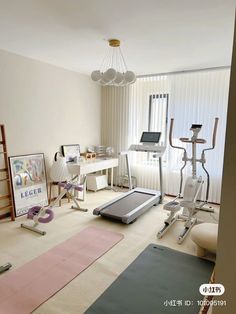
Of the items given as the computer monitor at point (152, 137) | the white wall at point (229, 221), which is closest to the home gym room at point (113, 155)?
the white wall at point (229, 221)

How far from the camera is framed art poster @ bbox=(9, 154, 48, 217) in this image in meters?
3.81

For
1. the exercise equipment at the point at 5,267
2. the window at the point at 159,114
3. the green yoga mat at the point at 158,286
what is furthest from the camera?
the window at the point at 159,114

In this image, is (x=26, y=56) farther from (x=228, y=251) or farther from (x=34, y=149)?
(x=228, y=251)

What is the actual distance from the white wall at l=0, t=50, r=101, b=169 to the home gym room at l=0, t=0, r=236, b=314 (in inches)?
0.9

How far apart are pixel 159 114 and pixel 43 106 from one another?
2.50m

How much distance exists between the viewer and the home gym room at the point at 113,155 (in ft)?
6.73

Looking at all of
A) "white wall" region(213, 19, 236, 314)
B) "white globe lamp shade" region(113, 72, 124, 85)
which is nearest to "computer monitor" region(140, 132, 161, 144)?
"white globe lamp shade" region(113, 72, 124, 85)

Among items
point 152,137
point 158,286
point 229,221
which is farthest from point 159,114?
point 229,221

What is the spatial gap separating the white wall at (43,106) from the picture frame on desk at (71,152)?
0.11 metres

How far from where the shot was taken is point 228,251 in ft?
3.39

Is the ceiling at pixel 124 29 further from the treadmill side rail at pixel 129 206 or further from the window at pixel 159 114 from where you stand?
the treadmill side rail at pixel 129 206

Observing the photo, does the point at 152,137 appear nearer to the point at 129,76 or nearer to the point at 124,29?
the point at 129,76

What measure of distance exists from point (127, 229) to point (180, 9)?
2.85m

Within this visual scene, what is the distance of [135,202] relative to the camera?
4.21 m
